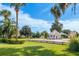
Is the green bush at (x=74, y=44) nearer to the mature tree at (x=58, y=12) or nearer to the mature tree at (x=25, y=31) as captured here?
the mature tree at (x=58, y=12)

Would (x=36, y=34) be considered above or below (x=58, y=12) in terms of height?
below

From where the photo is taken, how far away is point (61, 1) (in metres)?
3.04

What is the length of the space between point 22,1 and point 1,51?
2.03ft

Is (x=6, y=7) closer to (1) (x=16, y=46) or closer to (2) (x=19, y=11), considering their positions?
(2) (x=19, y=11)

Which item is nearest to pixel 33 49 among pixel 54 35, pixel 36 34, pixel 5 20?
pixel 36 34

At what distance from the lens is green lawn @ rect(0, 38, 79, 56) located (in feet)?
9.94

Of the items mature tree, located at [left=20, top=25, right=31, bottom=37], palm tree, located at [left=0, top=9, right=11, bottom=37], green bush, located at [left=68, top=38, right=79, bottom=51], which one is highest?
palm tree, located at [left=0, top=9, right=11, bottom=37]

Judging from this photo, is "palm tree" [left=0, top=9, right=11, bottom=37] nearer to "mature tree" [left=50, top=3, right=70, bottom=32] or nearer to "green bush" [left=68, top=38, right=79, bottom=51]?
"mature tree" [left=50, top=3, right=70, bottom=32]

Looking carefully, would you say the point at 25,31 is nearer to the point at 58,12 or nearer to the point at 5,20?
the point at 5,20

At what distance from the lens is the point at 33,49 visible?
307cm

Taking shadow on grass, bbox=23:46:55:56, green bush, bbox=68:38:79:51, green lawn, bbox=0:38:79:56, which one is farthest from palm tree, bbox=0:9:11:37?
green bush, bbox=68:38:79:51

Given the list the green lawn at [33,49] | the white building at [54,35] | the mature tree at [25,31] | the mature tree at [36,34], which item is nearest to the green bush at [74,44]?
the green lawn at [33,49]

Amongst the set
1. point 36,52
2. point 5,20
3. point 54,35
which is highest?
point 5,20

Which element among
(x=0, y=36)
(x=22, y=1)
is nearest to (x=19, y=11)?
(x=22, y=1)
